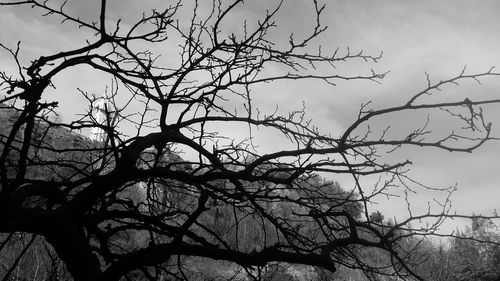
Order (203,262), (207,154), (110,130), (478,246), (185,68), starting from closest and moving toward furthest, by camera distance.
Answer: (110,130) → (207,154) → (185,68) → (478,246) → (203,262)

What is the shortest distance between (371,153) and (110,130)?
1.57 m

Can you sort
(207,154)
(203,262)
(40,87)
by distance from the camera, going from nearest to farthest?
(40,87)
(207,154)
(203,262)

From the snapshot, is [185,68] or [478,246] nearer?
[185,68]

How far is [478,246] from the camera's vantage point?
20312 mm

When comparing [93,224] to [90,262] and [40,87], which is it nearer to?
[90,262]

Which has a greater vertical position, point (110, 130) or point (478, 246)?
point (478, 246)

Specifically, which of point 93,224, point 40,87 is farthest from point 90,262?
point 40,87

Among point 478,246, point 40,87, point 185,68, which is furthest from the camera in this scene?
point 478,246

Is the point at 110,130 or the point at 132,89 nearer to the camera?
the point at 110,130

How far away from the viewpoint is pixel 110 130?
2.29 metres

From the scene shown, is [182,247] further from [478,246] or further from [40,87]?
[478,246]

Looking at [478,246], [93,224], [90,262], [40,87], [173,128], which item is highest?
[478,246]

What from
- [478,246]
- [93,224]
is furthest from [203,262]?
[93,224]

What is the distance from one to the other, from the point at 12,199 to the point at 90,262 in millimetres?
470
